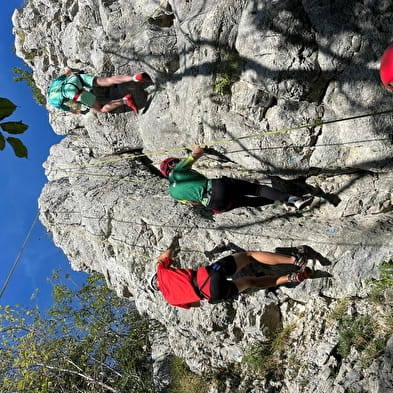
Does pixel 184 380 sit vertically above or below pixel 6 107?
below

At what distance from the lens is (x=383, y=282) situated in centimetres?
533

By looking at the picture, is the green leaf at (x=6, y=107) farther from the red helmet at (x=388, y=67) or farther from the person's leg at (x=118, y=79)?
the person's leg at (x=118, y=79)

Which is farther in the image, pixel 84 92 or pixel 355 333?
pixel 84 92

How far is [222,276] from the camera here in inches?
226

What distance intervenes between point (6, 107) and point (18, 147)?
0.20 m

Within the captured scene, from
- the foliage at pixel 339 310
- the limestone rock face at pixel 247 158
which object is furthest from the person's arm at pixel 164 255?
the foliage at pixel 339 310

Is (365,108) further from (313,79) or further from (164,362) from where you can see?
(164,362)

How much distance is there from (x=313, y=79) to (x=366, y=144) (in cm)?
122

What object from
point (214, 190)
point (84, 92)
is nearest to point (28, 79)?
point (84, 92)

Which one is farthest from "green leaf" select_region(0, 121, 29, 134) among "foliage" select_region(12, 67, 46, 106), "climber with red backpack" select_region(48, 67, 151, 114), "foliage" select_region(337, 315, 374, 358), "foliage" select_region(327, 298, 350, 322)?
"foliage" select_region(12, 67, 46, 106)

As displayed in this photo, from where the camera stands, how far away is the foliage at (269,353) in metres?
6.40

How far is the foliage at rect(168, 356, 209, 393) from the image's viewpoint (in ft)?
25.0

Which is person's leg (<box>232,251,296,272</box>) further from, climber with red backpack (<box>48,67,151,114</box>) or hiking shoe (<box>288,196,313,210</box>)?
climber with red backpack (<box>48,67,151,114</box>)

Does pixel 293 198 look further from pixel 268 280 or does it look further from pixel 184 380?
pixel 184 380
